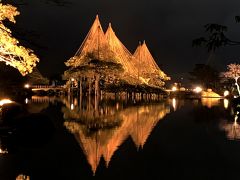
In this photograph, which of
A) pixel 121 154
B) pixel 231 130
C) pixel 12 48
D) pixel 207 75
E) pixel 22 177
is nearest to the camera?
pixel 22 177

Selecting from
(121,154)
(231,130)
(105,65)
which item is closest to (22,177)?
(121,154)

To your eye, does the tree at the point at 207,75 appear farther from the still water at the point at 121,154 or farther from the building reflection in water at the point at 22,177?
the building reflection in water at the point at 22,177

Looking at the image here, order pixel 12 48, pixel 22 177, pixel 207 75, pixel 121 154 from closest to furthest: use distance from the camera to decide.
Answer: pixel 22 177 < pixel 12 48 < pixel 121 154 < pixel 207 75

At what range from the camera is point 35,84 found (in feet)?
254

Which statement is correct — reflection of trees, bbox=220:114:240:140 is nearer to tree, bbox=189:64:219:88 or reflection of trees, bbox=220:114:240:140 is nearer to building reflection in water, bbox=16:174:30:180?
building reflection in water, bbox=16:174:30:180

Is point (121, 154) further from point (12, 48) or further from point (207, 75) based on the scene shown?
point (207, 75)

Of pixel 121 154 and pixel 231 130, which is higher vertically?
pixel 231 130

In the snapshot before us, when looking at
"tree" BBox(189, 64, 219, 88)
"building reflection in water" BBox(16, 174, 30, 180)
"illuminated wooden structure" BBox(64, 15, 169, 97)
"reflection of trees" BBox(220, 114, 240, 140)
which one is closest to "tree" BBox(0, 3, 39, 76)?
"building reflection in water" BBox(16, 174, 30, 180)

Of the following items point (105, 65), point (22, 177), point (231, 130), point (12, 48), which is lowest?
point (22, 177)

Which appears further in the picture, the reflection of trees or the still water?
the reflection of trees

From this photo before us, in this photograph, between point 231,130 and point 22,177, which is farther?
point 231,130

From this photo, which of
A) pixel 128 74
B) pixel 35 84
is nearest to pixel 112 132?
pixel 128 74

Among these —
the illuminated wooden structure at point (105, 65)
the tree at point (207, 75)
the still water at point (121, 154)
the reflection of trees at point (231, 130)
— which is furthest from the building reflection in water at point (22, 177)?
the tree at point (207, 75)

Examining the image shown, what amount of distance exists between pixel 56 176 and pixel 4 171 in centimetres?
139
